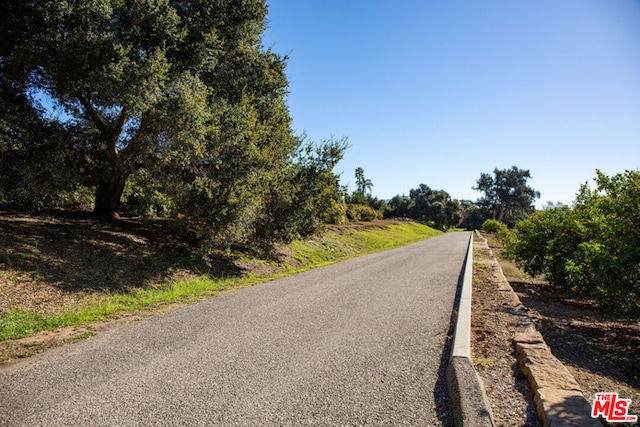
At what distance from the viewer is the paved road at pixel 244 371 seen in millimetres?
3020

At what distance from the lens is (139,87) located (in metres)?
7.92

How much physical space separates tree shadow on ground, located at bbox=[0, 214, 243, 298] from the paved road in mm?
2460

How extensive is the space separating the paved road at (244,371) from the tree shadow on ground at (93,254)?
2.46m

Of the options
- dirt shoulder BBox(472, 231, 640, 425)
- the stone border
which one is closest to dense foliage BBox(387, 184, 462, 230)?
dirt shoulder BBox(472, 231, 640, 425)

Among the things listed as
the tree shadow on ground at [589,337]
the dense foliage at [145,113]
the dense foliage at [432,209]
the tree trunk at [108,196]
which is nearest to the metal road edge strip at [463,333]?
the tree shadow on ground at [589,337]

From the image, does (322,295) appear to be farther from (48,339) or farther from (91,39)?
(91,39)

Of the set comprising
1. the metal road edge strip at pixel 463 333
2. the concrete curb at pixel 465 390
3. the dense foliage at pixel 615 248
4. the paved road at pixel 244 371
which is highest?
the dense foliage at pixel 615 248

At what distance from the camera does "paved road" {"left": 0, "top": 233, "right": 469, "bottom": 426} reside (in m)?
3.02

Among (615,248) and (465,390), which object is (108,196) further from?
(615,248)

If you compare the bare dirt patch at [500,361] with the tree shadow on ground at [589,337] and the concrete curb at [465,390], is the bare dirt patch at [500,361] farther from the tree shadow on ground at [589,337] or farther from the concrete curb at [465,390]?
the tree shadow on ground at [589,337]

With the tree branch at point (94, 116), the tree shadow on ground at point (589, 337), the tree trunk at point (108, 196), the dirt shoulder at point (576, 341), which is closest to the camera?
the dirt shoulder at point (576, 341)

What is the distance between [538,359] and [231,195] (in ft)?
25.4

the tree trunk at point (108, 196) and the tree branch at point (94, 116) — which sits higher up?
the tree branch at point (94, 116)

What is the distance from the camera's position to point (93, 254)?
824 centimetres
